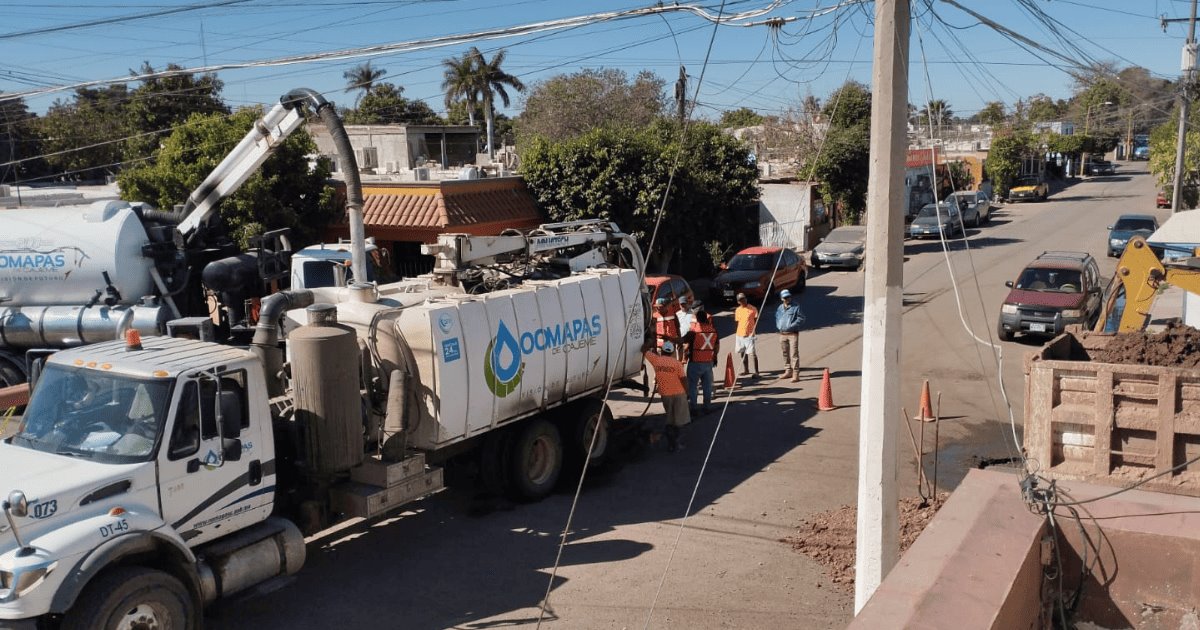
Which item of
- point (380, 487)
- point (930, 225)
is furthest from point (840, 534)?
point (930, 225)

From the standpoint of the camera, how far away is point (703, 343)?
14.6 metres

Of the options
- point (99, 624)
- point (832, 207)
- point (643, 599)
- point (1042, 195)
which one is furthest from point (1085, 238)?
point (99, 624)

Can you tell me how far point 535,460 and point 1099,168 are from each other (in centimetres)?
8521

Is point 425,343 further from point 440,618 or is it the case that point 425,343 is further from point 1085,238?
point 1085,238

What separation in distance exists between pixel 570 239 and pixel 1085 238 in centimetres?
3169

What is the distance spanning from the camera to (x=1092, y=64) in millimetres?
10484

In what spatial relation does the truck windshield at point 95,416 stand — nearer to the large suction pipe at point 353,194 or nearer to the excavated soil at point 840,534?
the large suction pipe at point 353,194

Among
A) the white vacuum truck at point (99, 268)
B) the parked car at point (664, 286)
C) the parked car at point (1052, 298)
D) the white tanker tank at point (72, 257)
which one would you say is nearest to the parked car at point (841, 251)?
the parked car at point (1052, 298)

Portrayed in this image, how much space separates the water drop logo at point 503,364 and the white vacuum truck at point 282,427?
0.07 ft

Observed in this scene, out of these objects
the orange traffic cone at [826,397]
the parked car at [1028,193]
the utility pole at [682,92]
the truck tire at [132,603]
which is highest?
the utility pole at [682,92]

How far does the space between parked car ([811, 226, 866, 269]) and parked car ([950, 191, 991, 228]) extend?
13559 mm

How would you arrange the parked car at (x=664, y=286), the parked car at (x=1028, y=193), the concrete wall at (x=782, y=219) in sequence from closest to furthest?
the parked car at (x=664, y=286) → the concrete wall at (x=782, y=219) → the parked car at (x=1028, y=193)

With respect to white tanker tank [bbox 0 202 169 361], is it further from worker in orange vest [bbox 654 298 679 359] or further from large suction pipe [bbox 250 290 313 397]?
worker in orange vest [bbox 654 298 679 359]

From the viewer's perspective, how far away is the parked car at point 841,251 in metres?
32.0
